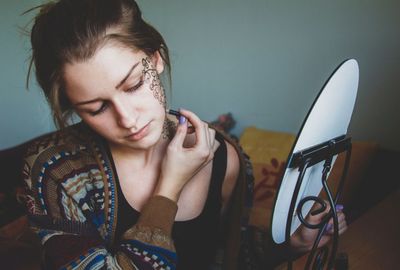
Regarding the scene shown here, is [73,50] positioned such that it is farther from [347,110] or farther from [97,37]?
[347,110]

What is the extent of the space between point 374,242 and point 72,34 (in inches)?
32.8

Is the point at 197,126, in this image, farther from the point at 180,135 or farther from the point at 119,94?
the point at 119,94

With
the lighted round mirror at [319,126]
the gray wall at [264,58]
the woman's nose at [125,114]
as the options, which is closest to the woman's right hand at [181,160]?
the woman's nose at [125,114]

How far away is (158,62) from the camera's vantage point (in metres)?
0.91

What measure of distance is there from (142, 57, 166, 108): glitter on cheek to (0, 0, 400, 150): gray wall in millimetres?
1006

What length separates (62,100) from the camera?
83 cm

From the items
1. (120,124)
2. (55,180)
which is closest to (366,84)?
(120,124)

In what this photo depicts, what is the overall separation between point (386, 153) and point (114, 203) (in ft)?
3.66

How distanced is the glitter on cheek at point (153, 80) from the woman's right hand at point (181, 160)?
0.07 m

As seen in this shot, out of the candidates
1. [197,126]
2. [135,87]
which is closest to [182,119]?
[197,126]

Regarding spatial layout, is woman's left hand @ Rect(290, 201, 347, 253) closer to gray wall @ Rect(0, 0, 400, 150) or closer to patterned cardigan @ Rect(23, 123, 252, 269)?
patterned cardigan @ Rect(23, 123, 252, 269)

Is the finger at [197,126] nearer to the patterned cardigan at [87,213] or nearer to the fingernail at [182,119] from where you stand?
the fingernail at [182,119]

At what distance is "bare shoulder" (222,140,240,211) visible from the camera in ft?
3.51

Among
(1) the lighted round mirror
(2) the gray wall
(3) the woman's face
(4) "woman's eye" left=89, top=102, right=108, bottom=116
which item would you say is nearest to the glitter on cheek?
(3) the woman's face
